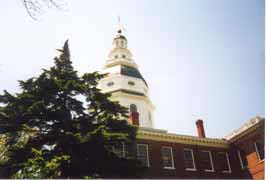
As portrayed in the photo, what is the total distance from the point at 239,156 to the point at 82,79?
9.67 meters

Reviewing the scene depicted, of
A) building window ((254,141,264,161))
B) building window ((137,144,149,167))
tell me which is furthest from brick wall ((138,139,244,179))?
building window ((254,141,264,161))

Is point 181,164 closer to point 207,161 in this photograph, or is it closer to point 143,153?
point 207,161

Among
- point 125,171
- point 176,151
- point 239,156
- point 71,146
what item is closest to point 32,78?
point 71,146

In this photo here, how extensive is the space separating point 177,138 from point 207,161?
6.38ft

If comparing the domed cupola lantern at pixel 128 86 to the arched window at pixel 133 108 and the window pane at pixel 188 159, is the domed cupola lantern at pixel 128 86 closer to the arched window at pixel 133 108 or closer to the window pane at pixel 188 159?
the arched window at pixel 133 108

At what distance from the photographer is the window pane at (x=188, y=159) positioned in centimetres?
1461

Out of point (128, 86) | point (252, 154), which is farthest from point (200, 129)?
point (128, 86)

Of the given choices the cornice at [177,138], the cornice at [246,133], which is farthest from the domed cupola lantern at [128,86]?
the cornice at [246,133]

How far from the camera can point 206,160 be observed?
1520 centimetres

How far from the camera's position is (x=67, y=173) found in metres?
8.16

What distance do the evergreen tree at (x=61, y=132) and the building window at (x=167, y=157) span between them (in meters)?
4.72

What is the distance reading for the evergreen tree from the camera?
8.15 m

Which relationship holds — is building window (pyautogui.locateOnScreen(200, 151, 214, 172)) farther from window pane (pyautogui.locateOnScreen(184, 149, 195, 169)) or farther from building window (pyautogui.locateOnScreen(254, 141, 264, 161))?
building window (pyautogui.locateOnScreen(254, 141, 264, 161))

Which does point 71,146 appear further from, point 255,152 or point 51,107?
point 255,152
